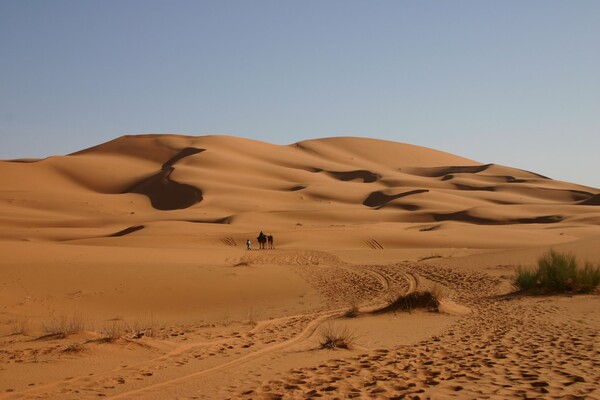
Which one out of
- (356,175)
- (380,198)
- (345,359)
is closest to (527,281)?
(345,359)

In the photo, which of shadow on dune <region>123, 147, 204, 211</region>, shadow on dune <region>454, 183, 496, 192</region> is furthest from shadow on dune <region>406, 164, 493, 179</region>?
shadow on dune <region>123, 147, 204, 211</region>

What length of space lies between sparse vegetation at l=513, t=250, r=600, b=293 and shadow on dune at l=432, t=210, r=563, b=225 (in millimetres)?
35447

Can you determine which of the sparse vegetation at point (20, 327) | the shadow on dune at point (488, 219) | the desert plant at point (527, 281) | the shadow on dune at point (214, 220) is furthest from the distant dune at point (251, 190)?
the desert plant at point (527, 281)

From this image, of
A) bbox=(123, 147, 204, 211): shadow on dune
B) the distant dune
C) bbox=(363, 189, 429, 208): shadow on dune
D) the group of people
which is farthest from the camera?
bbox=(363, 189, 429, 208): shadow on dune

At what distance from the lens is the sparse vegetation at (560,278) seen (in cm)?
1595

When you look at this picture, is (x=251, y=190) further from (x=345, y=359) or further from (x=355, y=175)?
(x=345, y=359)

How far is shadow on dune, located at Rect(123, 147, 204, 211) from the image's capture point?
6228cm

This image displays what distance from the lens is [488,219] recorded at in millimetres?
51906

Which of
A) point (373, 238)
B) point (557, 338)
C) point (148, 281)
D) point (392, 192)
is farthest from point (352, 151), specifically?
point (557, 338)

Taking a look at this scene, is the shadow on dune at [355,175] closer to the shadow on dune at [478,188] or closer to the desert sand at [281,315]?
the shadow on dune at [478,188]

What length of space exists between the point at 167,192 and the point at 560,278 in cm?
5375

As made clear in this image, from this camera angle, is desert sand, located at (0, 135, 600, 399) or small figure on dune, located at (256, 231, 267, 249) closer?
desert sand, located at (0, 135, 600, 399)

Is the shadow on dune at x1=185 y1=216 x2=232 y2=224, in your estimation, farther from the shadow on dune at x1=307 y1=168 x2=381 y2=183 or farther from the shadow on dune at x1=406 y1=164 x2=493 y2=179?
the shadow on dune at x1=406 y1=164 x2=493 y2=179

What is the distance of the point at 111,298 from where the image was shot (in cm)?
1627
